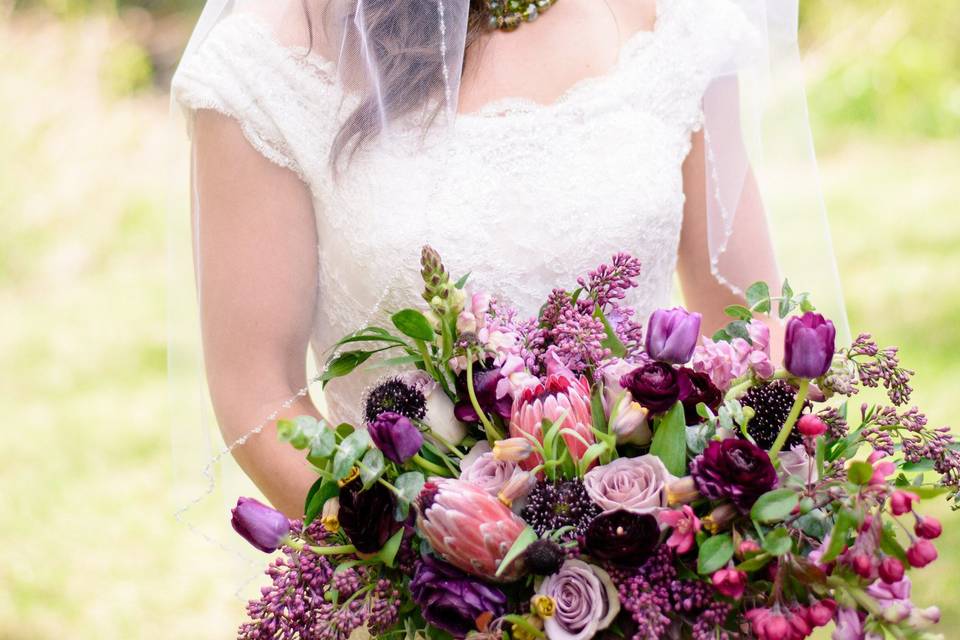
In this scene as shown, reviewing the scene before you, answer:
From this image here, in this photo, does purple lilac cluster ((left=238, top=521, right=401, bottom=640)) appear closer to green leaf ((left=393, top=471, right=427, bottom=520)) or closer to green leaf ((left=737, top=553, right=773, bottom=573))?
green leaf ((left=393, top=471, right=427, bottom=520))

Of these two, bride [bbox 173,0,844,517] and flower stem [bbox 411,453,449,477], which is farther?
bride [bbox 173,0,844,517]

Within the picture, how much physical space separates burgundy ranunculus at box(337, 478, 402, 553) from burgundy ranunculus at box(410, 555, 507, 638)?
52mm

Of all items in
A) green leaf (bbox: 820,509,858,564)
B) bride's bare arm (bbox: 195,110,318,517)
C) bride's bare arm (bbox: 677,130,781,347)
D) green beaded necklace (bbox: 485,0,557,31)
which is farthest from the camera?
bride's bare arm (bbox: 677,130,781,347)

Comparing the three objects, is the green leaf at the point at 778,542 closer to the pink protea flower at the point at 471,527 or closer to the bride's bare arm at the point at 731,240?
the pink protea flower at the point at 471,527

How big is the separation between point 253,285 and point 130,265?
189 inches

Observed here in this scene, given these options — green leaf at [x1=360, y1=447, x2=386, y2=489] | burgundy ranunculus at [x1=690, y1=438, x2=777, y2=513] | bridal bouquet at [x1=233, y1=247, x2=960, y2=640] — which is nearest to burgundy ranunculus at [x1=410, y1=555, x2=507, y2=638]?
bridal bouquet at [x1=233, y1=247, x2=960, y2=640]

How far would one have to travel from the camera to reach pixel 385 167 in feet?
5.31

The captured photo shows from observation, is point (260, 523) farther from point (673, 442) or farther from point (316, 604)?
point (673, 442)

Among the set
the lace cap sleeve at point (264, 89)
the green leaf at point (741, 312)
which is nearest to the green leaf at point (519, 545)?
the green leaf at point (741, 312)

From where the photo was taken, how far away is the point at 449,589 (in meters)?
1.04

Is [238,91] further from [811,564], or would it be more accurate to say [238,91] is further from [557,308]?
[811,564]

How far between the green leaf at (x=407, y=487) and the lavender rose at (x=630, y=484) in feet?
0.52

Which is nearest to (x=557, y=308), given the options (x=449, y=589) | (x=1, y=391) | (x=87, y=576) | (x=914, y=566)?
(x=449, y=589)

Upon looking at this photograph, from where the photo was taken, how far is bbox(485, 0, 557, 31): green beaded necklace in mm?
1744
